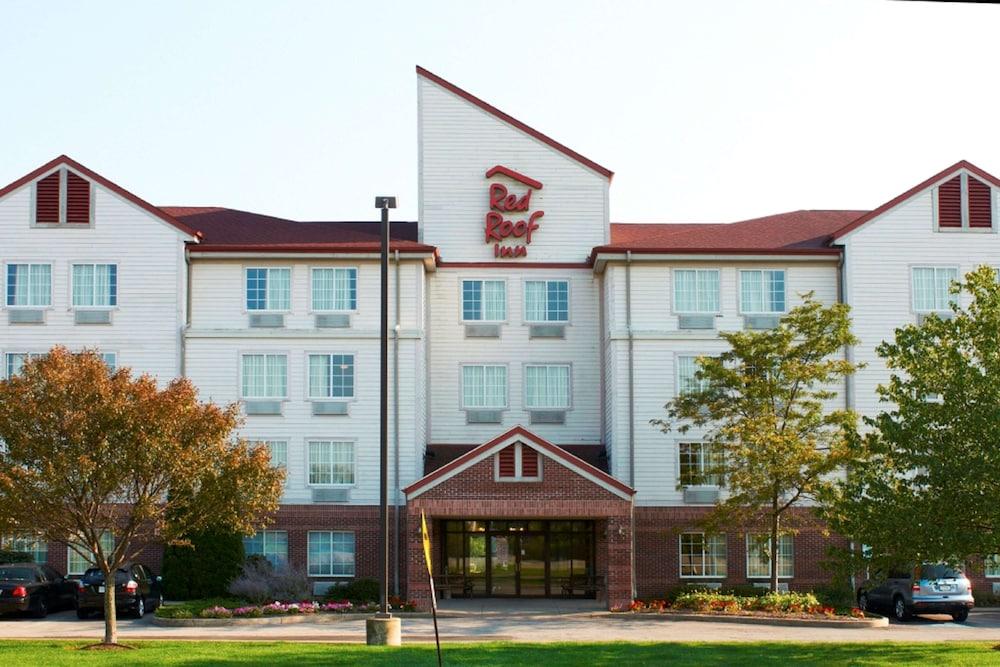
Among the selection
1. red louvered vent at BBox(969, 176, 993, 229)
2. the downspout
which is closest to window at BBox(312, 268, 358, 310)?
the downspout

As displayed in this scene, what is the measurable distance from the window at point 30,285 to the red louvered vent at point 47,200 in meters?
1.45

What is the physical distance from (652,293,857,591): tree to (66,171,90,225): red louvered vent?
726 inches

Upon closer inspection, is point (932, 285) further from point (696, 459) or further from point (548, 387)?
point (548, 387)

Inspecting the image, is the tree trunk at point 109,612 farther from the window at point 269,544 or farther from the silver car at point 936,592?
the silver car at point 936,592

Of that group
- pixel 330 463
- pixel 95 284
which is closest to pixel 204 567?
pixel 330 463

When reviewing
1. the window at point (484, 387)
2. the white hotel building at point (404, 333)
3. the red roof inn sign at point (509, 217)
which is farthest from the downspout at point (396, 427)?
the red roof inn sign at point (509, 217)

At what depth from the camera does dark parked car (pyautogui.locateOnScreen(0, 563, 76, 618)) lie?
103 feet

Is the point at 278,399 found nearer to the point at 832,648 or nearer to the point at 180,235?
the point at 180,235

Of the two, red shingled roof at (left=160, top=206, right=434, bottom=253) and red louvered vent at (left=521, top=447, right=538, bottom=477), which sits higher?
red shingled roof at (left=160, top=206, right=434, bottom=253)

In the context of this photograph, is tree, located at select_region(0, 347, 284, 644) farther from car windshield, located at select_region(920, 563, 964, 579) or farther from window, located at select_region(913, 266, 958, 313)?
window, located at select_region(913, 266, 958, 313)

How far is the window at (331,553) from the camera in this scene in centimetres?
3781

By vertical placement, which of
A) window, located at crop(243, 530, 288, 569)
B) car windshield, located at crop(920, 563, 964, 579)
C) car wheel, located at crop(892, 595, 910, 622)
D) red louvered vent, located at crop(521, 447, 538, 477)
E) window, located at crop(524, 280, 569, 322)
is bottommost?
car wheel, located at crop(892, 595, 910, 622)

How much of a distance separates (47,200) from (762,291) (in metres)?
22.0

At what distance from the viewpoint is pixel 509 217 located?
4084 cm
